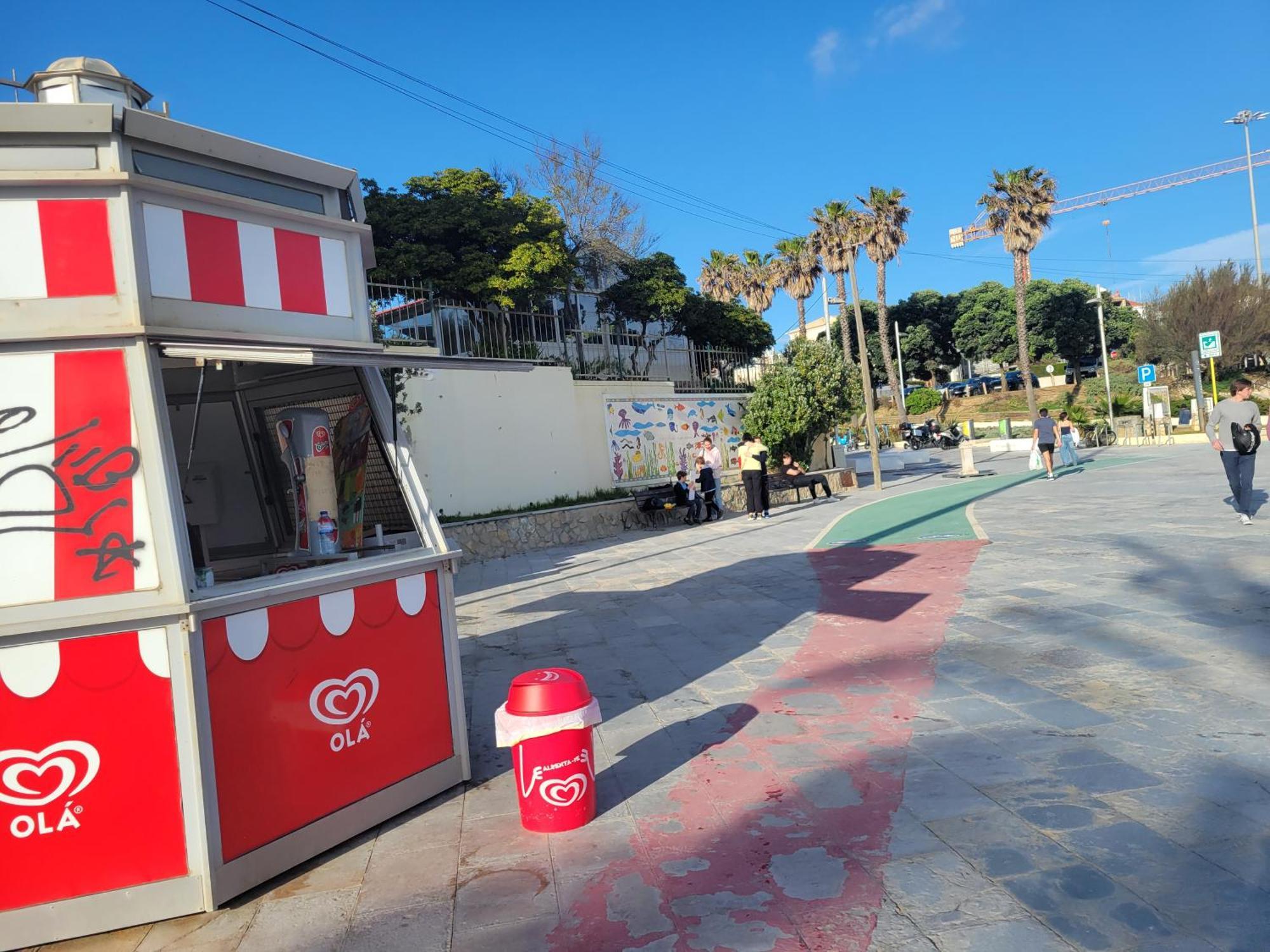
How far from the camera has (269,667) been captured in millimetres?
3721

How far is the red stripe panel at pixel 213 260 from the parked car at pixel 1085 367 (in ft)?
219

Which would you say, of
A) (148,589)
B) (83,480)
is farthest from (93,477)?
(148,589)

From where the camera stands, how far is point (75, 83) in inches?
154

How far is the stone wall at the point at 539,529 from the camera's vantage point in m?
14.9

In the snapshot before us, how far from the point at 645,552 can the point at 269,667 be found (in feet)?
34.4

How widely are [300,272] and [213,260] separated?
460 millimetres

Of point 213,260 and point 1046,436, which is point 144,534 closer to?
point 213,260

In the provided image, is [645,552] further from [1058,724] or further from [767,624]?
[1058,724]

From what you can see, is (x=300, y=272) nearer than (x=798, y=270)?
Yes

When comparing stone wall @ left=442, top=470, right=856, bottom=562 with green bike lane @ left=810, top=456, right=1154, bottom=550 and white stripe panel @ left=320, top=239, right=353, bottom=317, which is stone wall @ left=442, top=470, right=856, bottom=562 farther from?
white stripe panel @ left=320, top=239, right=353, bottom=317

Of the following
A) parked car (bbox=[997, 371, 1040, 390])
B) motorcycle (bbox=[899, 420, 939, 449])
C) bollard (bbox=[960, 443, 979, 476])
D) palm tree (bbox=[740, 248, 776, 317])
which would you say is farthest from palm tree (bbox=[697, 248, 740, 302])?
parked car (bbox=[997, 371, 1040, 390])

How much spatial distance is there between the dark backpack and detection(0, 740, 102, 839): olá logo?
11.7 metres

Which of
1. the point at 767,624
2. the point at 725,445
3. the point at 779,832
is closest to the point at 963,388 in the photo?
the point at 725,445

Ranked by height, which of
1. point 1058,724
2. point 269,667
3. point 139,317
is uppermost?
point 139,317
